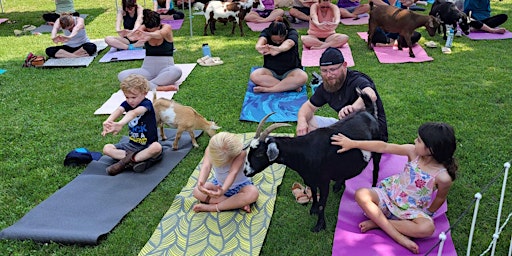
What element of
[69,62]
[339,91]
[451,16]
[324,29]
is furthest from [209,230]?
[451,16]

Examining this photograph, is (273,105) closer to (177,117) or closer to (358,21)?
(177,117)

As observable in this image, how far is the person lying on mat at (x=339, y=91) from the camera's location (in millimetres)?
4477

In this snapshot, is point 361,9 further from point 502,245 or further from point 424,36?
point 502,245

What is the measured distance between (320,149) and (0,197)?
3468 mm

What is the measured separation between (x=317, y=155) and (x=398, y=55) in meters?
5.59

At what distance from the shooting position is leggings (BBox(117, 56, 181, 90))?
300 inches

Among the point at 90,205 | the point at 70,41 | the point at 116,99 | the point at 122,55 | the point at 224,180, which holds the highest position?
the point at 70,41

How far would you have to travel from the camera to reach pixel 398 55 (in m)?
8.75

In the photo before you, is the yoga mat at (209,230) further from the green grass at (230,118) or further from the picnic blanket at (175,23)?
the picnic blanket at (175,23)

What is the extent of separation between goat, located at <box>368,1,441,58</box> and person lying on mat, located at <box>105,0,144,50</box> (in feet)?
15.6

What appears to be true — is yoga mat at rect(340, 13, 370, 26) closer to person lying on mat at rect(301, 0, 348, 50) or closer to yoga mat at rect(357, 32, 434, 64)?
person lying on mat at rect(301, 0, 348, 50)

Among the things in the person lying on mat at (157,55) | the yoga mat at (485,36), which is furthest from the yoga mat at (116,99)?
the yoga mat at (485,36)

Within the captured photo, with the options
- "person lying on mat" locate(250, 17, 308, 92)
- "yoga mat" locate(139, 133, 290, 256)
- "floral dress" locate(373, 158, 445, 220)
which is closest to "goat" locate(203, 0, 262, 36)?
"person lying on mat" locate(250, 17, 308, 92)

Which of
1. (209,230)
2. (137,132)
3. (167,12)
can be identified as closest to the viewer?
(209,230)
